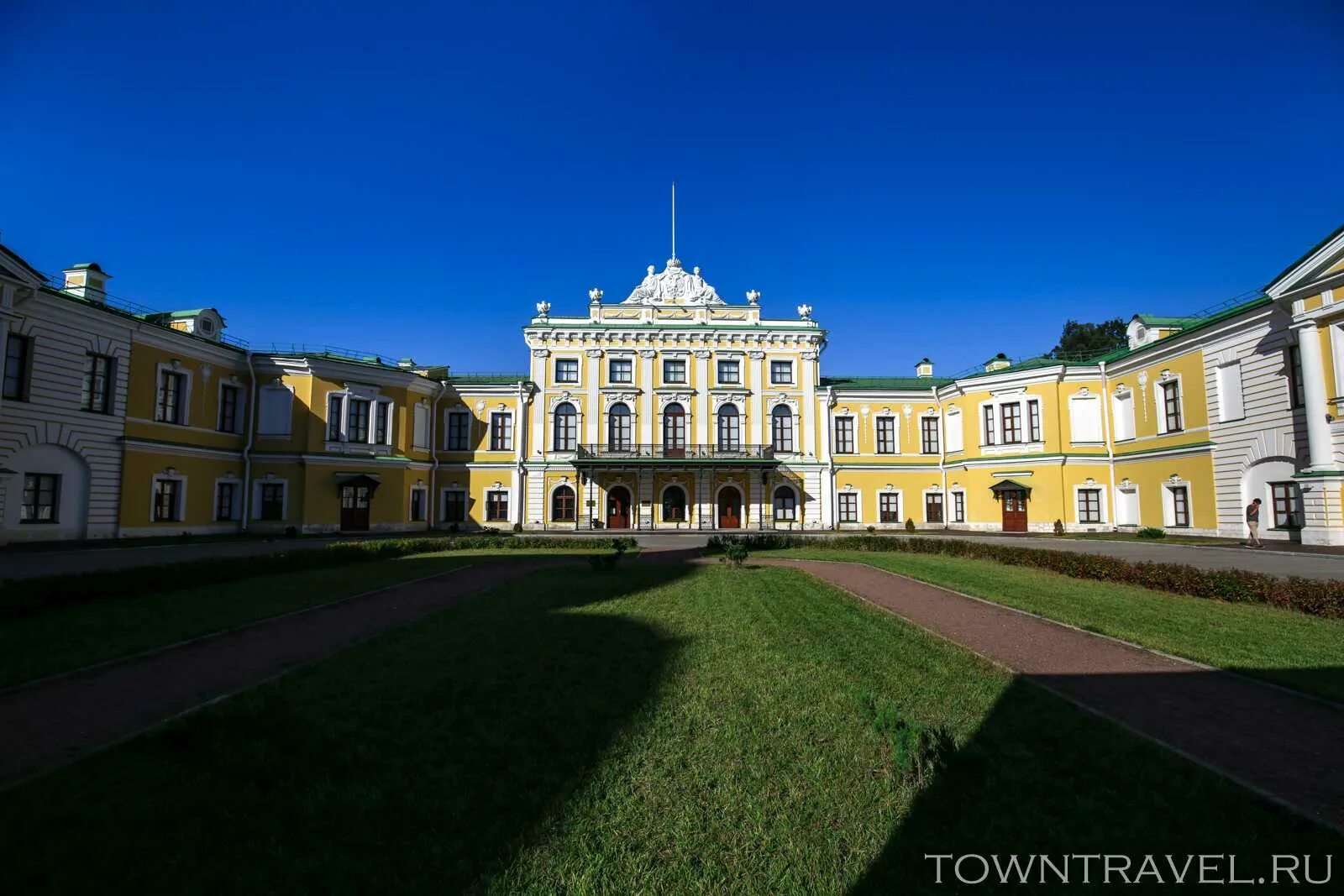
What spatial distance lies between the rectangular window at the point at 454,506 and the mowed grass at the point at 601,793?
33.5m

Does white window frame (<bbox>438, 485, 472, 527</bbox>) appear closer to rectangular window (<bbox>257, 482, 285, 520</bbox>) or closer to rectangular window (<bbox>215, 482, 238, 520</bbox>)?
rectangular window (<bbox>257, 482, 285, 520</bbox>)

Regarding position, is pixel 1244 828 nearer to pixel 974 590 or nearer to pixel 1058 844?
pixel 1058 844

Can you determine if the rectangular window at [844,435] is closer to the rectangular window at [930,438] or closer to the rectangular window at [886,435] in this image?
the rectangular window at [886,435]

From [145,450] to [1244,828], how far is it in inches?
1305

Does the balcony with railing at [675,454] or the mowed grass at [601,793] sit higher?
the balcony with railing at [675,454]

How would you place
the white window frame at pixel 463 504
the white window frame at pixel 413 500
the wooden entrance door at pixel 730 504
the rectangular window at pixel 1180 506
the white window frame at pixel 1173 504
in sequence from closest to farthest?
the white window frame at pixel 1173 504 → the rectangular window at pixel 1180 506 → the white window frame at pixel 413 500 → the white window frame at pixel 463 504 → the wooden entrance door at pixel 730 504

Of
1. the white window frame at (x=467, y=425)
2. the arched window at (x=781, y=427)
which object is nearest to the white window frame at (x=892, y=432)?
the arched window at (x=781, y=427)

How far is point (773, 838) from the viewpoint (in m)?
3.59

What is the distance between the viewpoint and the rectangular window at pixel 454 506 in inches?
1533

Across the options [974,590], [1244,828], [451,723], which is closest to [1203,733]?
[1244,828]

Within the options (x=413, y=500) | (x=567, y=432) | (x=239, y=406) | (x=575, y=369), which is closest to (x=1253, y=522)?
(x=567, y=432)

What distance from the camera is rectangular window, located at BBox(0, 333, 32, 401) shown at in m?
21.9

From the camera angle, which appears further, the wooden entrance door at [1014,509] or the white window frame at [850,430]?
the white window frame at [850,430]

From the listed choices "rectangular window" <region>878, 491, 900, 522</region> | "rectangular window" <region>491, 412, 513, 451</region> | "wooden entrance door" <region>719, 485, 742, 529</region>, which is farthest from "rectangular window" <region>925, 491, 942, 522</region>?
"rectangular window" <region>491, 412, 513, 451</region>
